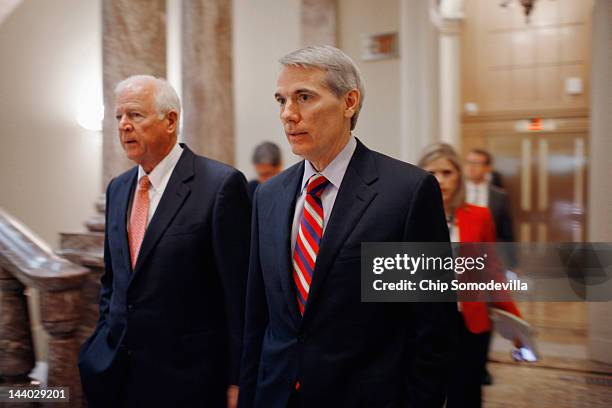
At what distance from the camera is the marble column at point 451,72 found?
814cm

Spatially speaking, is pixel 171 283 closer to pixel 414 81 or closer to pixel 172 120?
pixel 172 120

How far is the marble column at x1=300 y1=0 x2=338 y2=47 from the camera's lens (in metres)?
6.79

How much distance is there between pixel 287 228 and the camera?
1.82 metres

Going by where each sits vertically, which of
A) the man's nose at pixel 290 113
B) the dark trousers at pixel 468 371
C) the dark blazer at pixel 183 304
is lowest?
the dark trousers at pixel 468 371

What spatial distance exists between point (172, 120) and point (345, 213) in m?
0.94

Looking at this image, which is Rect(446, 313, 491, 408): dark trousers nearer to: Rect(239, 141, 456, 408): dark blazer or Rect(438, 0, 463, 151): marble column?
Rect(239, 141, 456, 408): dark blazer

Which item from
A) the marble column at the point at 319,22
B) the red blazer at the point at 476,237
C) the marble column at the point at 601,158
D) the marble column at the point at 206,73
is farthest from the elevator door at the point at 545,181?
the red blazer at the point at 476,237

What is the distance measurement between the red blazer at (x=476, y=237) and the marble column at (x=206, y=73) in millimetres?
2951

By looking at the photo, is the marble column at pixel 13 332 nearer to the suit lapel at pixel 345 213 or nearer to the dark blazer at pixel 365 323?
the dark blazer at pixel 365 323

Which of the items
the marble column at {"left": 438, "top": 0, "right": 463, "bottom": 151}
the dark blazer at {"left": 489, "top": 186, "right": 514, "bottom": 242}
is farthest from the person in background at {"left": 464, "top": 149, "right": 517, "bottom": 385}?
the marble column at {"left": 438, "top": 0, "right": 463, "bottom": 151}

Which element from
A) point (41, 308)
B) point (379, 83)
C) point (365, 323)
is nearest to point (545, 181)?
point (379, 83)

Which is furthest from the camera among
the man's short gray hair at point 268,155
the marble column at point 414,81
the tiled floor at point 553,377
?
the marble column at point 414,81

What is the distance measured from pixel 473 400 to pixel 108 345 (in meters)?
1.67

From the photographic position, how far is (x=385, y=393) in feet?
5.49
